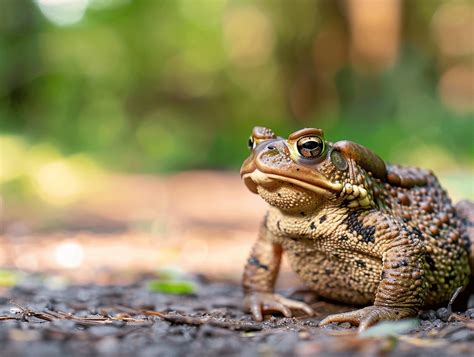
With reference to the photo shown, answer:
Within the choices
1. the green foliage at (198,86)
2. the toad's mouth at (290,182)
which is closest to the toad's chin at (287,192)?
the toad's mouth at (290,182)

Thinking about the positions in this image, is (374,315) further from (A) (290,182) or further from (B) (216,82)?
(B) (216,82)

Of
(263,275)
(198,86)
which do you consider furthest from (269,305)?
(198,86)

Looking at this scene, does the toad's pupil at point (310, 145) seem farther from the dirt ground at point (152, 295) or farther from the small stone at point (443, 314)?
the small stone at point (443, 314)

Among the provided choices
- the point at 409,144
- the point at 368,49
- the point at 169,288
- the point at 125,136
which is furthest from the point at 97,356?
the point at 125,136

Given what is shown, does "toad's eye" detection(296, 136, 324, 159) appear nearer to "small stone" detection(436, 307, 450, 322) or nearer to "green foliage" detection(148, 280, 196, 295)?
"small stone" detection(436, 307, 450, 322)

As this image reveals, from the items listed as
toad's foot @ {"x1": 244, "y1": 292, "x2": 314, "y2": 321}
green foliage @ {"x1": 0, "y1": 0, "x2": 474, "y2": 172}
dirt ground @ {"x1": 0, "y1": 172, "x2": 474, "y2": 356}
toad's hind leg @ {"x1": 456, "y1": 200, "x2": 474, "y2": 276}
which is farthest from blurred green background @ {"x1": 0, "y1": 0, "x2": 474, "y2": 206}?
toad's foot @ {"x1": 244, "y1": 292, "x2": 314, "y2": 321}

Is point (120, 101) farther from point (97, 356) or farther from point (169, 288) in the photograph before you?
point (97, 356)
